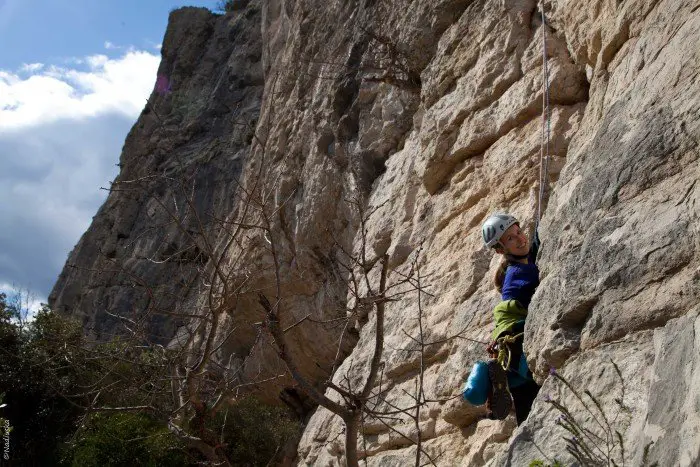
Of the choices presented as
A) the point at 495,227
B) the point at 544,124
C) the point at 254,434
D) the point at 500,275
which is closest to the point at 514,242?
the point at 495,227

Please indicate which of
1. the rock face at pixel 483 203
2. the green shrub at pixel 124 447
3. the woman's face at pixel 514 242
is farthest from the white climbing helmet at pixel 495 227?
the green shrub at pixel 124 447

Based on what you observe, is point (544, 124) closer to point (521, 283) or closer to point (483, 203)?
point (483, 203)

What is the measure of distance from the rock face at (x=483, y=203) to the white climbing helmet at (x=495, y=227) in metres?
0.46

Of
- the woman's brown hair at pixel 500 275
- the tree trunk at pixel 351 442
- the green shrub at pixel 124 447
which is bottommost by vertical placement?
the tree trunk at pixel 351 442

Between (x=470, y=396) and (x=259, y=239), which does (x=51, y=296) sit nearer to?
(x=259, y=239)

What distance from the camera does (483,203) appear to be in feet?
19.9

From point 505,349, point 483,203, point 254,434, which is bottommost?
point 505,349

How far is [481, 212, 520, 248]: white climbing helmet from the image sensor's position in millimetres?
4480

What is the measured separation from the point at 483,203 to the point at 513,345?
2229 mm

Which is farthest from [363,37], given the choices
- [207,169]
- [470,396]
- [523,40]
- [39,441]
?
[207,169]

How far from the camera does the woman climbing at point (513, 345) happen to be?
3.97m

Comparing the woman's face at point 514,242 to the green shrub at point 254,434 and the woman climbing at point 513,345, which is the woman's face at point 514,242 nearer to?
the woman climbing at point 513,345

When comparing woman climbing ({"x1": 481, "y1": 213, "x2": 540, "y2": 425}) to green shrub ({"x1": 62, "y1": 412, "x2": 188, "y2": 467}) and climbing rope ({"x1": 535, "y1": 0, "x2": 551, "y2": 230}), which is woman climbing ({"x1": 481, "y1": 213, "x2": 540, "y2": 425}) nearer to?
climbing rope ({"x1": 535, "y1": 0, "x2": 551, "y2": 230})

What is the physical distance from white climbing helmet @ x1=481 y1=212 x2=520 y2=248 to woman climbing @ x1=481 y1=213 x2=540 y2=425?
128 millimetres
